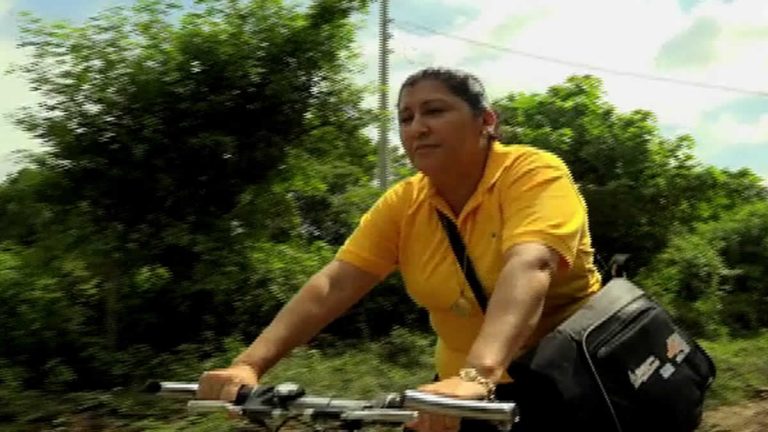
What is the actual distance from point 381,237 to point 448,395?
2.78 ft

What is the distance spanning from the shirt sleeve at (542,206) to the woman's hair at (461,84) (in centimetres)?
15

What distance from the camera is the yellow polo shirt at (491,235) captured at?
2.09 m

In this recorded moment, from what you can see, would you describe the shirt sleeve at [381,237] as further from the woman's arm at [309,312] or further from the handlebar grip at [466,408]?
the handlebar grip at [466,408]

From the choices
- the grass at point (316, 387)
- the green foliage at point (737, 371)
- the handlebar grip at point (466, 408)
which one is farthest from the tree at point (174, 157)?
the handlebar grip at point (466, 408)

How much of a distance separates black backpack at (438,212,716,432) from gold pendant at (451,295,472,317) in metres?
0.05

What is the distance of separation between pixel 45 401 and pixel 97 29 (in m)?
2.90

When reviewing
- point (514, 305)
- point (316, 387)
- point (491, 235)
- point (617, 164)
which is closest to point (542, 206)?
point (491, 235)

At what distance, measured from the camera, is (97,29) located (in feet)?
25.5

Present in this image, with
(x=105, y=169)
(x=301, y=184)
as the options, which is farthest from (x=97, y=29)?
(x=301, y=184)

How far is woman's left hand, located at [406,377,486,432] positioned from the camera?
1643 mm

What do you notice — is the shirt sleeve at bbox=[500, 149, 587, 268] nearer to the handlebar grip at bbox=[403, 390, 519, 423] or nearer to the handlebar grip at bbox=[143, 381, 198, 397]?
the handlebar grip at bbox=[403, 390, 519, 423]

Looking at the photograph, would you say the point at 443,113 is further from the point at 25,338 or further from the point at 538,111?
the point at 538,111

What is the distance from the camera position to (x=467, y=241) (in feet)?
7.25

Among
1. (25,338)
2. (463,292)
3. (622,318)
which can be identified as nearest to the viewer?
(622,318)
